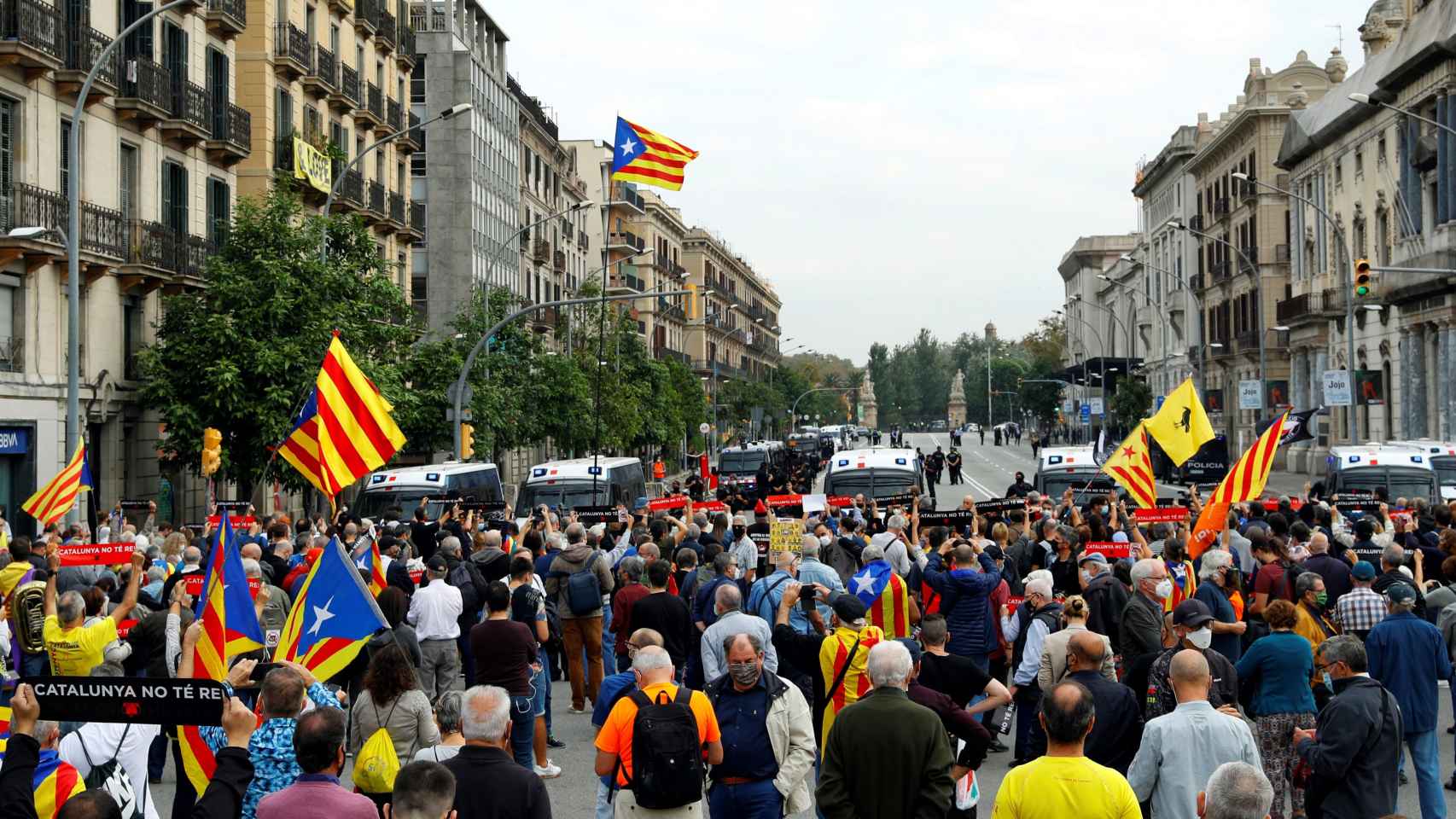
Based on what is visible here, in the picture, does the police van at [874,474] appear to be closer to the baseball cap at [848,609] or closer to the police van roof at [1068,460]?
the police van roof at [1068,460]

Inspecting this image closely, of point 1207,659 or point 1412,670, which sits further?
point 1412,670

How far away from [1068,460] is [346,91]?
864 inches

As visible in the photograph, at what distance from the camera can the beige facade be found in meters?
73.2

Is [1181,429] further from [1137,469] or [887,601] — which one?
[887,601]

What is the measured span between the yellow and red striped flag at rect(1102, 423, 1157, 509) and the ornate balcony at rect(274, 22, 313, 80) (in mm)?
23849

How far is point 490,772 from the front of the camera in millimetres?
6652

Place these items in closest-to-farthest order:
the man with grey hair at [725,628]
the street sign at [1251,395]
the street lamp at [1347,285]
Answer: the man with grey hair at [725,628]
the street lamp at [1347,285]
the street sign at [1251,395]

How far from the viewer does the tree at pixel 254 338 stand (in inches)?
1198

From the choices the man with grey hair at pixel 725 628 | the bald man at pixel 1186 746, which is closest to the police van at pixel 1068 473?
the man with grey hair at pixel 725 628

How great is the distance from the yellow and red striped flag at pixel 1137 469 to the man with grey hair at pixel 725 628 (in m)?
12.6

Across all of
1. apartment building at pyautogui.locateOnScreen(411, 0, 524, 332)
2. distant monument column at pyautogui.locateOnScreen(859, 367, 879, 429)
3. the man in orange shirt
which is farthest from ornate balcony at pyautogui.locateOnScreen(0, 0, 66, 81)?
distant monument column at pyautogui.locateOnScreen(859, 367, 879, 429)

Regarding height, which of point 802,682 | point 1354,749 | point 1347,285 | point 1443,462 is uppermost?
point 1347,285

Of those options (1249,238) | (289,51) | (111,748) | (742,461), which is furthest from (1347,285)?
(111,748)

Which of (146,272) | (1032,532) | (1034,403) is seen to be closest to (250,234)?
(146,272)
